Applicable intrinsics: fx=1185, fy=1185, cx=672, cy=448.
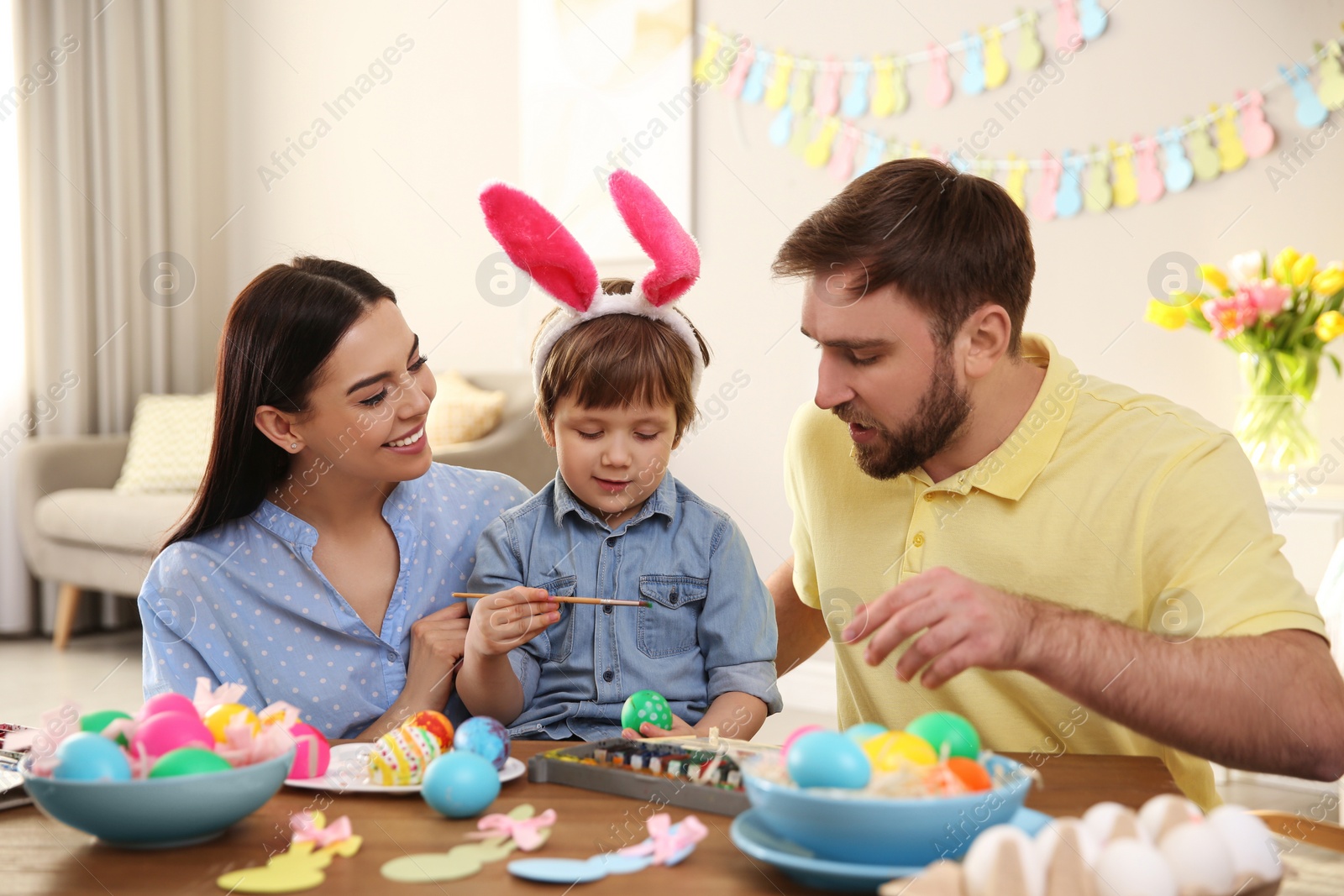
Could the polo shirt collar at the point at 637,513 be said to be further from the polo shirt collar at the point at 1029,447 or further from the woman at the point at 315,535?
the polo shirt collar at the point at 1029,447

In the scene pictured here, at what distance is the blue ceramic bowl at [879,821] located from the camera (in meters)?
0.74

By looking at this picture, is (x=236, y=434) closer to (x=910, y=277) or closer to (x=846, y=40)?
(x=910, y=277)

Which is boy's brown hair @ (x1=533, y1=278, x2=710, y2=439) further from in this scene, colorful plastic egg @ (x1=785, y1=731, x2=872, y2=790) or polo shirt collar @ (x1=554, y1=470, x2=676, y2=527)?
colorful plastic egg @ (x1=785, y1=731, x2=872, y2=790)

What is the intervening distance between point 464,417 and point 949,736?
3.24m

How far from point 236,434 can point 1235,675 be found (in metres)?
1.19

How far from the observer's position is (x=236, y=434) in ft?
5.00

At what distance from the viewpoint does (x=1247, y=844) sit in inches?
28.4

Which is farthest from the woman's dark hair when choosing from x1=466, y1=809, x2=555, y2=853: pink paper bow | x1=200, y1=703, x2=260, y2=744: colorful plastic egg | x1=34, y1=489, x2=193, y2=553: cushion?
x1=34, y1=489, x2=193, y2=553: cushion

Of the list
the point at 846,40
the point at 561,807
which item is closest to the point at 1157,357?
the point at 846,40

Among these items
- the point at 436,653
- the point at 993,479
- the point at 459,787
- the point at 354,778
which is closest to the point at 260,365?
the point at 436,653

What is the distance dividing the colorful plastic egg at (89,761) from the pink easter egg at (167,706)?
6 centimetres

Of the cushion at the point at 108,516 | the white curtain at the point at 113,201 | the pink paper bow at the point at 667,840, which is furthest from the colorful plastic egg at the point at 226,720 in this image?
the white curtain at the point at 113,201

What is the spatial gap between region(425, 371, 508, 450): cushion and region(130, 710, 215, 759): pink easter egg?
3.06 m

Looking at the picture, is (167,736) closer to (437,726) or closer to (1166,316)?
(437,726)
